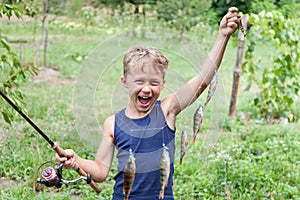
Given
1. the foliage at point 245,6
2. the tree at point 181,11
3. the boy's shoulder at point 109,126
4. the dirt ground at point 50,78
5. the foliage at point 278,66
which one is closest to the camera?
the boy's shoulder at point 109,126

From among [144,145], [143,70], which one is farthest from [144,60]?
[144,145]

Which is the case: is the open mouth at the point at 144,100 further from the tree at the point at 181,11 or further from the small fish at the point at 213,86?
the tree at the point at 181,11

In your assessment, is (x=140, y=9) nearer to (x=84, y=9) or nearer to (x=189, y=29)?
(x=189, y=29)

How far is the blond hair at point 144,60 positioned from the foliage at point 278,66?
4389mm

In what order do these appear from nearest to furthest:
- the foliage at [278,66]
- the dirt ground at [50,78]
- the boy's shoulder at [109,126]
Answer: the boy's shoulder at [109,126] → the foliage at [278,66] → the dirt ground at [50,78]

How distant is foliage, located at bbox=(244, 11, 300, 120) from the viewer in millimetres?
6258

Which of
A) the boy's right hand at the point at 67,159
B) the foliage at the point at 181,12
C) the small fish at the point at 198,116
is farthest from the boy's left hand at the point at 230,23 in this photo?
the foliage at the point at 181,12

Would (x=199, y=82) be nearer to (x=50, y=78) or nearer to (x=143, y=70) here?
(x=143, y=70)

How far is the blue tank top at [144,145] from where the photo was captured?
1965 millimetres

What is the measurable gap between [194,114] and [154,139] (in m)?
0.26

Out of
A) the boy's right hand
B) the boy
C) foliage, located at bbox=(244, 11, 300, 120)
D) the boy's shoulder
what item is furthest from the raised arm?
foliage, located at bbox=(244, 11, 300, 120)

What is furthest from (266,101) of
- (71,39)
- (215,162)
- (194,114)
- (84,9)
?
(84,9)

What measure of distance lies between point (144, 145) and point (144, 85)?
25 cm

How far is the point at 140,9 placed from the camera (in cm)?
1254
